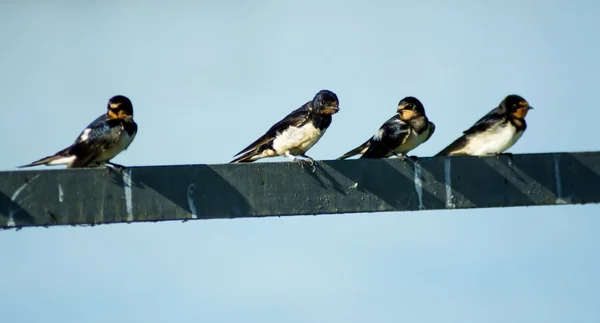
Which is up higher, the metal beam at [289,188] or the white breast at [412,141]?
the white breast at [412,141]

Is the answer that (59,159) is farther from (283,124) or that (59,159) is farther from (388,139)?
(388,139)

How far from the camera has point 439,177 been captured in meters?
6.95

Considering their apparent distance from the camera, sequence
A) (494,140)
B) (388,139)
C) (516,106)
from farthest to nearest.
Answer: (388,139) → (516,106) → (494,140)

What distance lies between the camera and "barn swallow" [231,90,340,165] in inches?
413

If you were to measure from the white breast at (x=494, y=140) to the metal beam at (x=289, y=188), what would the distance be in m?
3.10

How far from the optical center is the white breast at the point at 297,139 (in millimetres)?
10461

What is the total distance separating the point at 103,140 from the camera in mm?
9336

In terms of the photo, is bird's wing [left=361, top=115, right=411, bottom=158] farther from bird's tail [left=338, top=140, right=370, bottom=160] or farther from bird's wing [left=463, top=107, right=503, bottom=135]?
bird's wing [left=463, top=107, right=503, bottom=135]

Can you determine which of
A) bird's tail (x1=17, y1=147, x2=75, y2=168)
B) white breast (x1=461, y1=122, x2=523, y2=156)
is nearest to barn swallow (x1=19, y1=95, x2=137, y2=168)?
bird's tail (x1=17, y1=147, x2=75, y2=168)

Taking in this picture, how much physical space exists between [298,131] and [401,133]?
47.3 inches

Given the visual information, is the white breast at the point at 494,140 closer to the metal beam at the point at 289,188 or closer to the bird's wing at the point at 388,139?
the bird's wing at the point at 388,139

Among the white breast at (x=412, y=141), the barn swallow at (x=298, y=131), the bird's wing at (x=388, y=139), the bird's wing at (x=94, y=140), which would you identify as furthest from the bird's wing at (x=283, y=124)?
the bird's wing at (x=94, y=140)

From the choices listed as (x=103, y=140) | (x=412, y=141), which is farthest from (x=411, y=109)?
(x=103, y=140)

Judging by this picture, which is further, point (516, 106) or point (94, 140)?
point (516, 106)
